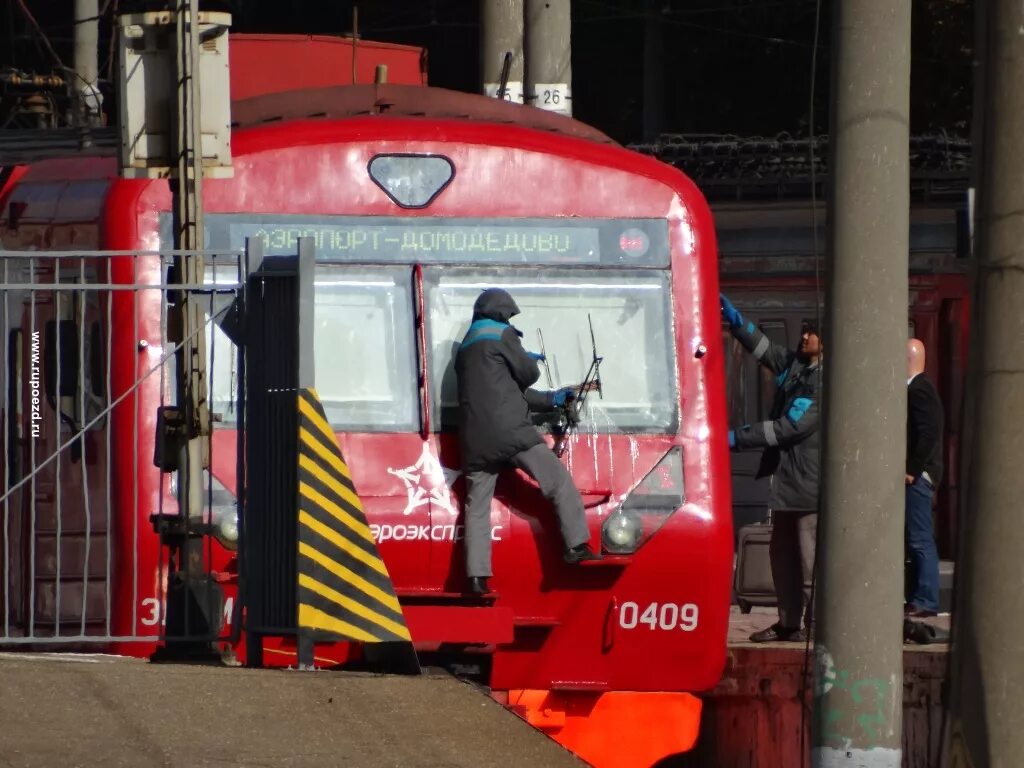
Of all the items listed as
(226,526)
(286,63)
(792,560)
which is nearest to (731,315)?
(792,560)

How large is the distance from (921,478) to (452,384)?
315cm

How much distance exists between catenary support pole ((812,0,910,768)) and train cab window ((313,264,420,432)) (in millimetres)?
2266

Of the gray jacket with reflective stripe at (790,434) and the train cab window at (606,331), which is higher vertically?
the train cab window at (606,331)

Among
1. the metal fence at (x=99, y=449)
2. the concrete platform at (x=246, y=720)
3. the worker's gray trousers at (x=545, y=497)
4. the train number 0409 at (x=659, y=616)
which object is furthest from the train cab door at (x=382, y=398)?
the concrete platform at (x=246, y=720)

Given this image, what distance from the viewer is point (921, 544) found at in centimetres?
1209

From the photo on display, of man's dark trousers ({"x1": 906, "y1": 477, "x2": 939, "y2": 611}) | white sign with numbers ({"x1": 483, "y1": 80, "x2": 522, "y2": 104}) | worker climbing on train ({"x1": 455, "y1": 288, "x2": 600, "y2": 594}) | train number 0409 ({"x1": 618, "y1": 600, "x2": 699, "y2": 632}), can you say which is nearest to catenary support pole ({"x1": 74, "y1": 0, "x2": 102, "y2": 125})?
white sign with numbers ({"x1": 483, "y1": 80, "x2": 522, "y2": 104})

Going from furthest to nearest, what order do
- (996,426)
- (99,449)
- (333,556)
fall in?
(99,449)
(333,556)
(996,426)

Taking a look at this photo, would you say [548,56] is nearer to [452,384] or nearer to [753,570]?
[753,570]

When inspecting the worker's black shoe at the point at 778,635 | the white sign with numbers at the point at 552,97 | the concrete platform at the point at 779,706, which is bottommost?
the concrete platform at the point at 779,706

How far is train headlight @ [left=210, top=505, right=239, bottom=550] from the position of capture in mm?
9523

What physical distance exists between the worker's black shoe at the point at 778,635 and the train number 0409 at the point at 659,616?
1.83 m

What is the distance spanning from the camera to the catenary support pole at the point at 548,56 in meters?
13.9

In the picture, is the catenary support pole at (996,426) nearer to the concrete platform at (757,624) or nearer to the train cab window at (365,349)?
the train cab window at (365,349)

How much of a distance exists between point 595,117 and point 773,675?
A: 1866cm
